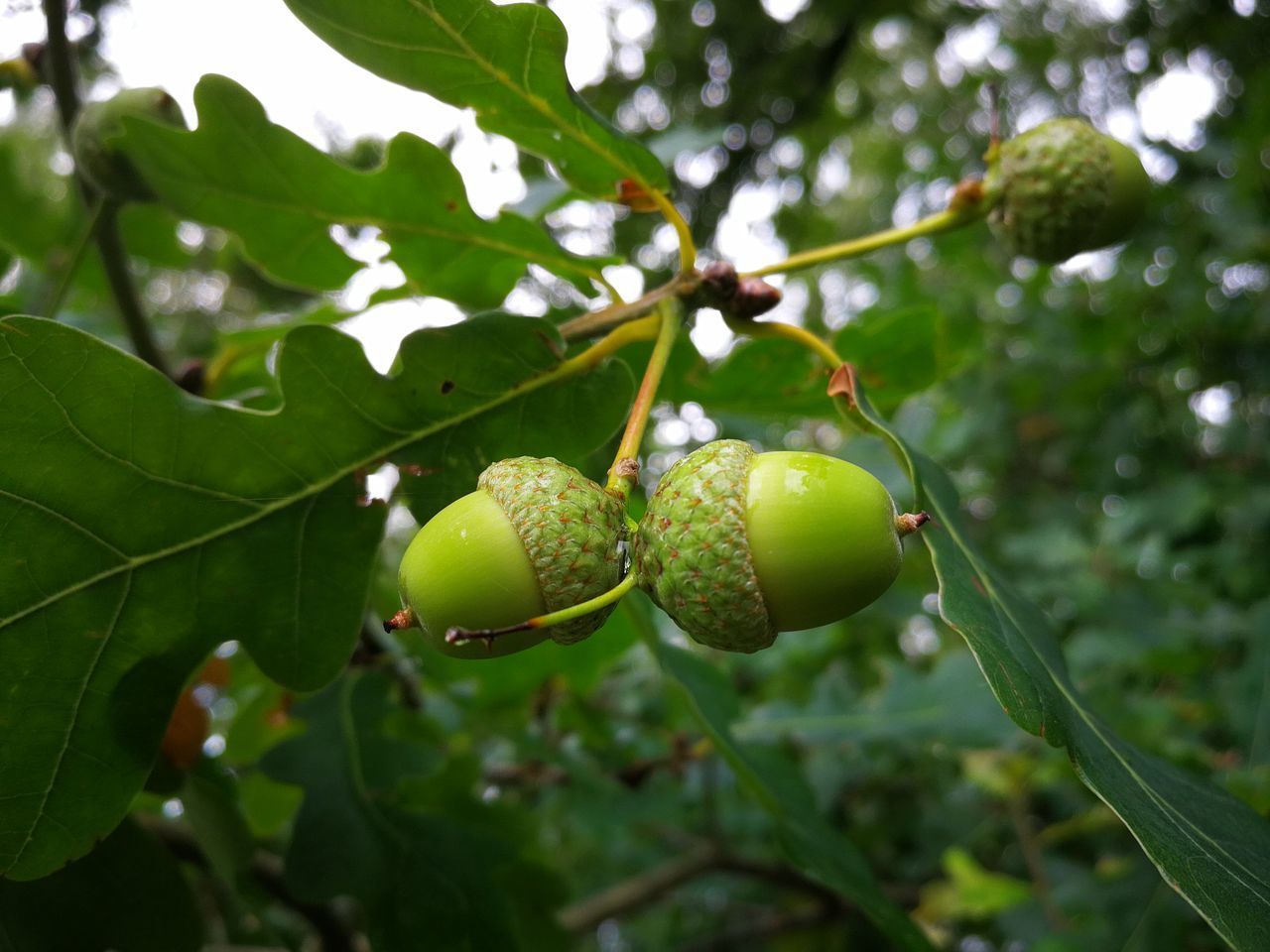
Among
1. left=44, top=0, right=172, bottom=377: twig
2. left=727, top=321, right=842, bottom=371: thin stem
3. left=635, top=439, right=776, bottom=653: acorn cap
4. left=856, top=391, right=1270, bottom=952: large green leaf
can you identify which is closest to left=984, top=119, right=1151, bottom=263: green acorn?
left=727, top=321, right=842, bottom=371: thin stem

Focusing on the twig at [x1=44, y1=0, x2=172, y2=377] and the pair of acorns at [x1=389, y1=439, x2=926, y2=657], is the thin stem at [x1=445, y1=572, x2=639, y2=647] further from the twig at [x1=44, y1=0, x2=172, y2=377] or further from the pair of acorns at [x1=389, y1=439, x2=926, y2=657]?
the twig at [x1=44, y1=0, x2=172, y2=377]

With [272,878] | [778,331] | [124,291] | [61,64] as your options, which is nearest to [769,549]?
[778,331]

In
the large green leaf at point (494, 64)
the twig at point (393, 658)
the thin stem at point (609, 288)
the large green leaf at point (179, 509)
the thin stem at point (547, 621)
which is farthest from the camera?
the twig at point (393, 658)

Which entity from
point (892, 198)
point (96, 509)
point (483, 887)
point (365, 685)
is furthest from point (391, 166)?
point (892, 198)

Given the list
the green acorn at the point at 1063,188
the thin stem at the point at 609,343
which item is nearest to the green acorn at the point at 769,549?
the thin stem at the point at 609,343

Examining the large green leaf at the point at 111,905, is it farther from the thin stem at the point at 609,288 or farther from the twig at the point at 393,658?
the thin stem at the point at 609,288

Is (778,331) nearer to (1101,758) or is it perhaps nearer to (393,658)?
(1101,758)

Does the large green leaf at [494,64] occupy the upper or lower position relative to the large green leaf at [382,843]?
upper

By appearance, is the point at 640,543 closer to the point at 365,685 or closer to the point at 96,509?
the point at 96,509
